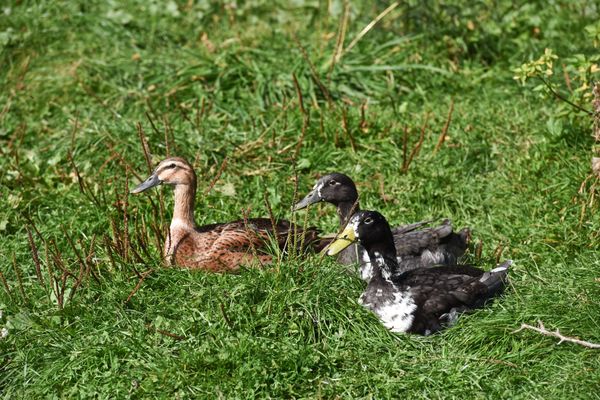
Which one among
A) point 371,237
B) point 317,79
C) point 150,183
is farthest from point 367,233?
point 317,79

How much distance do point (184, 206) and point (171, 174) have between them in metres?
0.24

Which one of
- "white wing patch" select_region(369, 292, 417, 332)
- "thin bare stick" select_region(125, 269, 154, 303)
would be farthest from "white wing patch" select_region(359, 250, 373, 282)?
"thin bare stick" select_region(125, 269, 154, 303)

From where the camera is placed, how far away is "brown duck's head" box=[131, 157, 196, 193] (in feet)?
23.1

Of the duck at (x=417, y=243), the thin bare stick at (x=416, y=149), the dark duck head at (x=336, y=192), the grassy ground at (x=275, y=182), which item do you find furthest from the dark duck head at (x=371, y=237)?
the thin bare stick at (x=416, y=149)

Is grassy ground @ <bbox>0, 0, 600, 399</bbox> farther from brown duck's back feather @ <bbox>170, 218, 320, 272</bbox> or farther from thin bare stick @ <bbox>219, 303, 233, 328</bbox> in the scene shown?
brown duck's back feather @ <bbox>170, 218, 320, 272</bbox>

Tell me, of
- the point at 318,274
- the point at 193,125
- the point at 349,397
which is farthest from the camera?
the point at 193,125

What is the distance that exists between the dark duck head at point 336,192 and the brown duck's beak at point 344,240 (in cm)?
90

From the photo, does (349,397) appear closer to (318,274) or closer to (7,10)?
(318,274)

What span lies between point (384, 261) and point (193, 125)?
2.63 meters

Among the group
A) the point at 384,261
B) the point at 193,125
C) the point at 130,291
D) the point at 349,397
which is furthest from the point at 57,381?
the point at 193,125

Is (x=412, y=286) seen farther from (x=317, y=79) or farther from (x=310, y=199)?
(x=317, y=79)

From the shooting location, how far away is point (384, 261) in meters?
6.21

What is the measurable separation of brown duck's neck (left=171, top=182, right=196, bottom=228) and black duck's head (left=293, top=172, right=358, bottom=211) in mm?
835

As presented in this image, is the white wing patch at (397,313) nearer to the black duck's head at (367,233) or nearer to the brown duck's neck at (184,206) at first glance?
the black duck's head at (367,233)
